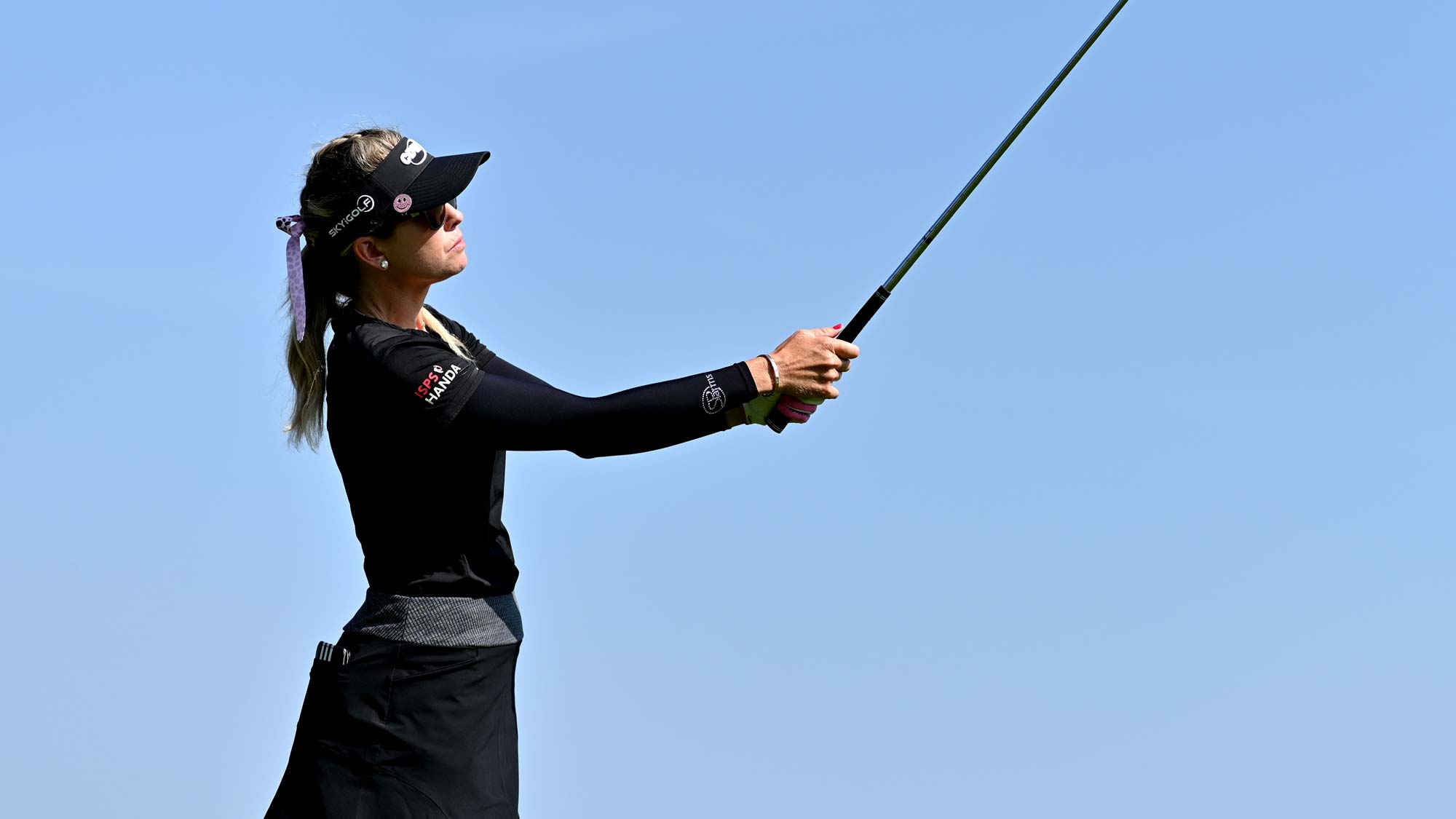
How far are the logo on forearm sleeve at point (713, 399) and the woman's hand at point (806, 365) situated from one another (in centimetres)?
11

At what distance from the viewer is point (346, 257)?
4891mm

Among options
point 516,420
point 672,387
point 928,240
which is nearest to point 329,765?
point 516,420

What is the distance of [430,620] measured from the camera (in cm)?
468

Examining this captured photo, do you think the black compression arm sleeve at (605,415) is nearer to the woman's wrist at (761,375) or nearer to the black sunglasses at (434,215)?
the woman's wrist at (761,375)

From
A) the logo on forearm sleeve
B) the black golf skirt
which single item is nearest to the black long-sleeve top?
the logo on forearm sleeve

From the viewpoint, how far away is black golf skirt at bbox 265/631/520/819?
4613 millimetres

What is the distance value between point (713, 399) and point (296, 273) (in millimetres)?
1267

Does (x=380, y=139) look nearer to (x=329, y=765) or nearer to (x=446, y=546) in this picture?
(x=446, y=546)

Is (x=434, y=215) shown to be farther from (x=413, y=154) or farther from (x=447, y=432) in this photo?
(x=447, y=432)

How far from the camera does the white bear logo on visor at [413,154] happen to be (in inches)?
191

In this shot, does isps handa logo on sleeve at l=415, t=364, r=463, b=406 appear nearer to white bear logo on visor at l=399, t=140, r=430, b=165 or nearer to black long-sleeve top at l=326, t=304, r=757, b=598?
black long-sleeve top at l=326, t=304, r=757, b=598

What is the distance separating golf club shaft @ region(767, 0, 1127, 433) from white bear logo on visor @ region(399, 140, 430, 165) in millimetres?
1221

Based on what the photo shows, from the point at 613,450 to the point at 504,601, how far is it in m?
0.68

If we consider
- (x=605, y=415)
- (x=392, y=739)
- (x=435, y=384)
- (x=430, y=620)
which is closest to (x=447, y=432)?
(x=435, y=384)
